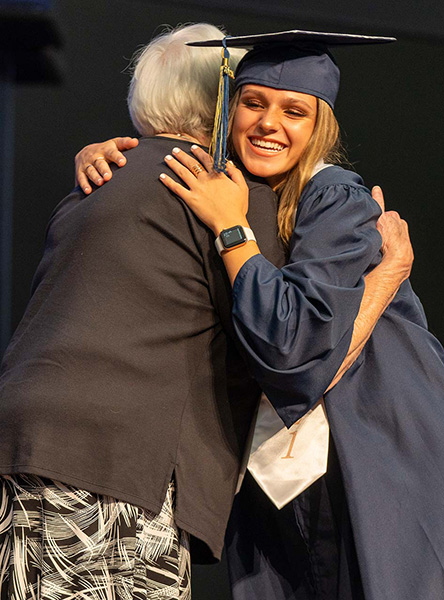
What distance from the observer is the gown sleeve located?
155 centimetres

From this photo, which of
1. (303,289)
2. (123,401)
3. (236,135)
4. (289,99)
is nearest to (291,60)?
(289,99)

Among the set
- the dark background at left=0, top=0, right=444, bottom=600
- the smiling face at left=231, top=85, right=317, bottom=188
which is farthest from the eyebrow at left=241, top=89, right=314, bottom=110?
the dark background at left=0, top=0, right=444, bottom=600

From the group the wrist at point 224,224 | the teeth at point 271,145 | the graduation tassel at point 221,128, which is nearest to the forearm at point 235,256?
the wrist at point 224,224

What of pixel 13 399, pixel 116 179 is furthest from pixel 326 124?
pixel 13 399

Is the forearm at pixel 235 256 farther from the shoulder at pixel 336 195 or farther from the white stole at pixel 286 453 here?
the white stole at pixel 286 453

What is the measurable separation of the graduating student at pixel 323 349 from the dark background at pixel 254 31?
0.98m

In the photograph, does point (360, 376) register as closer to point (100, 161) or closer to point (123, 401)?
point (123, 401)

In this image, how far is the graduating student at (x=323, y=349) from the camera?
1.58 m

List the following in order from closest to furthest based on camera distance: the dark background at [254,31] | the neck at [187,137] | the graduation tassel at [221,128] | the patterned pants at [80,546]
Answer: the patterned pants at [80,546] < the graduation tassel at [221,128] < the neck at [187,137] < the dark background at [254,31]

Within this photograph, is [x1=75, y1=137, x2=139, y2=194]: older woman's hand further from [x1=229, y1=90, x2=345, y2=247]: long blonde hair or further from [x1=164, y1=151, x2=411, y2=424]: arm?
[x1=229, y1=90, x2=345, y2=247]: long blonde hair

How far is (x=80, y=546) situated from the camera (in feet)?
5.03

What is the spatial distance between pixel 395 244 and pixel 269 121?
38 cm

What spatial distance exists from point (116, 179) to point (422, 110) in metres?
1.52

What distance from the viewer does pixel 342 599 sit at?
1762 millimetres
